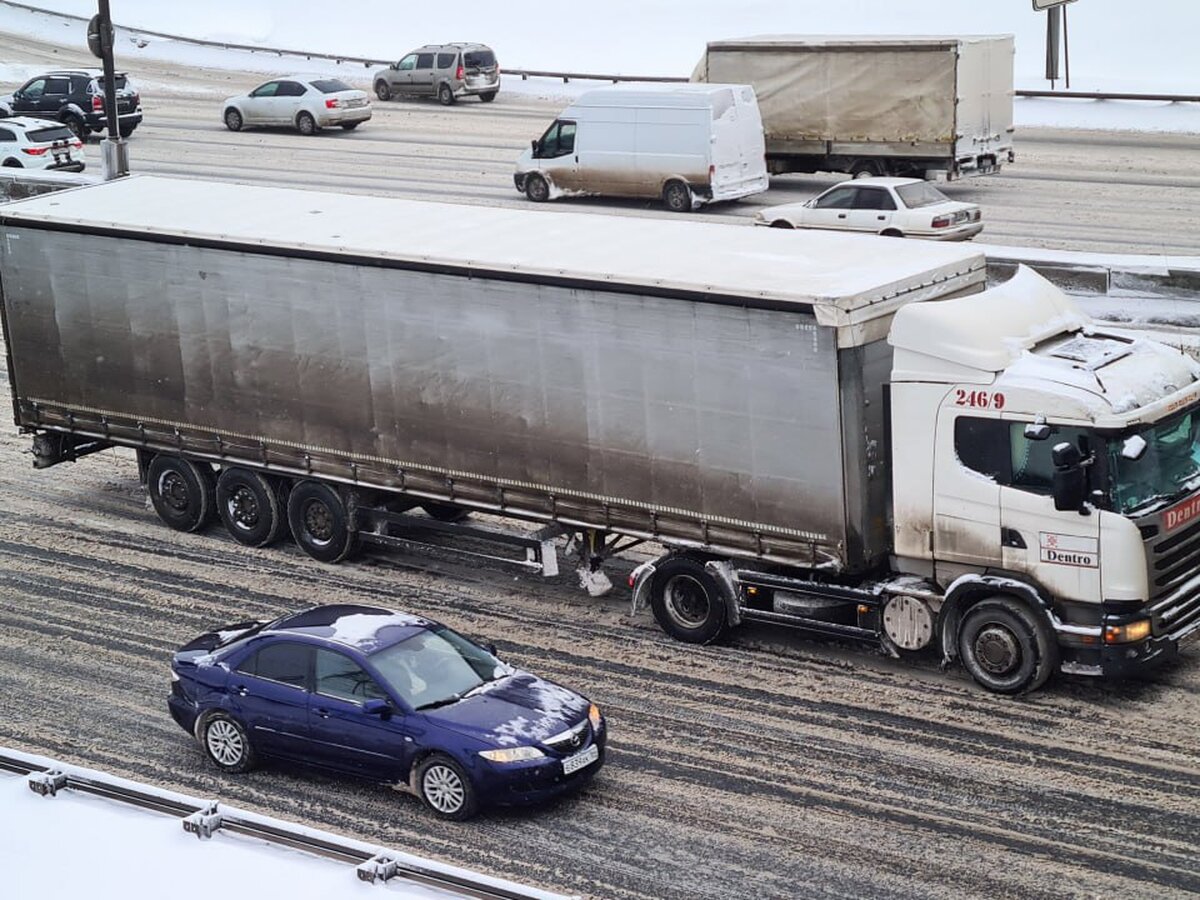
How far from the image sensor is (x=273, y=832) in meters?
10.9

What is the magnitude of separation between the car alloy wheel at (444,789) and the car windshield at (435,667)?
21.2 inches

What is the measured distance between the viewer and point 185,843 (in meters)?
10.9

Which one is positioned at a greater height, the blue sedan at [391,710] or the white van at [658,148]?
the white van at [658,148]

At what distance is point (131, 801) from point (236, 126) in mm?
37804

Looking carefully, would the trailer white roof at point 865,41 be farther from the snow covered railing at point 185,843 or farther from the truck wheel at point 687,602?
the snow covered railing at point 185,843

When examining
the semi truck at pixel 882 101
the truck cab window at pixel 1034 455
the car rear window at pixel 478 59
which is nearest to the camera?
the truck cab window at pixel 1034 455

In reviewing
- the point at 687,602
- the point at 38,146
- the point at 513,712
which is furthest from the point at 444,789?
the point at 38,146

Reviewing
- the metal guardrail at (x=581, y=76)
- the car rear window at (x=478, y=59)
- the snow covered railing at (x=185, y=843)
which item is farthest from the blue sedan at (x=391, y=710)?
the car rear window at (x=478, y=59)

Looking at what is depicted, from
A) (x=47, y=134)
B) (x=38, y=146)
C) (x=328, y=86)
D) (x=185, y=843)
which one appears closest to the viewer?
(x=185, y=843)

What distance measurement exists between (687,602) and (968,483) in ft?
10.3

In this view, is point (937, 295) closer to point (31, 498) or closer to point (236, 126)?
point (31, 498)

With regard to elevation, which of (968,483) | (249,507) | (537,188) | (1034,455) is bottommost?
(249,507)

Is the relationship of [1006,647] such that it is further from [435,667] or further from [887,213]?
[887,213]

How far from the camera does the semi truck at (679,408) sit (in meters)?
14.5
